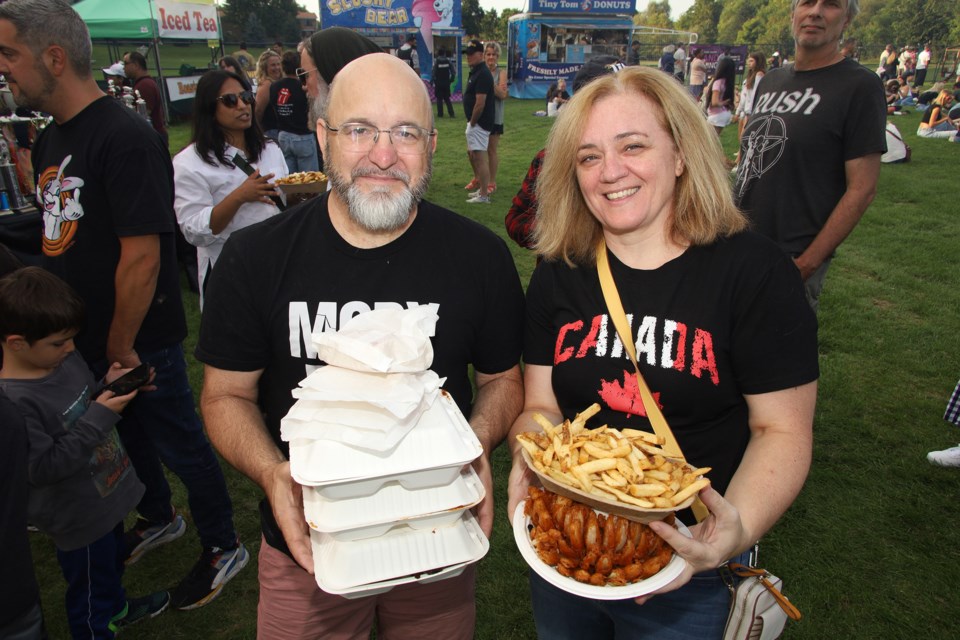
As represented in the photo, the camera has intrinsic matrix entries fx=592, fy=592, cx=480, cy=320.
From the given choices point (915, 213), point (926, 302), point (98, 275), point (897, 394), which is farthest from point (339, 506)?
point (915, 213)

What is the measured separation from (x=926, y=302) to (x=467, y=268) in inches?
279

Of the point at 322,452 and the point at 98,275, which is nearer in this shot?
the point at 322,452

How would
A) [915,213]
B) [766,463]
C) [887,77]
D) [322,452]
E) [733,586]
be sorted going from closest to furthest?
1. [322,452]
2. [766,463]
3. [733,586]
4. [915,213]
5. [887,77]

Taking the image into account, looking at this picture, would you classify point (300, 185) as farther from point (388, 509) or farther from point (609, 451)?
point (609, 451)

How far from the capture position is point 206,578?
11.0 ft

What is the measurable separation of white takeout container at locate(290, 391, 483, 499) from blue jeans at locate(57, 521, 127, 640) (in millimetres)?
1969

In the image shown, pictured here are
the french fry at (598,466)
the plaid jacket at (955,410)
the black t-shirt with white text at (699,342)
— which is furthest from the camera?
the plaid jacket at (955,410)

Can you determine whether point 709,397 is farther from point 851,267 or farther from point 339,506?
point 851,267

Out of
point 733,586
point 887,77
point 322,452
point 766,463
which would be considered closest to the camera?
point 322,452

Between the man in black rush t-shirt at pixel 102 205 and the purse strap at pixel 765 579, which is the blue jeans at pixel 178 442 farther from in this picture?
the purse strap at pixel 765 579

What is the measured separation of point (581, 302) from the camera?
1.95m

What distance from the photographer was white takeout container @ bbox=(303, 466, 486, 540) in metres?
1.42

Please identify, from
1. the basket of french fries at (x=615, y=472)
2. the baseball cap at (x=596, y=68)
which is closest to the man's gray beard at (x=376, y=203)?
the basket of french fries at (x=615, y=472)

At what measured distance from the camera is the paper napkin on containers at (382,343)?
1.41 m
